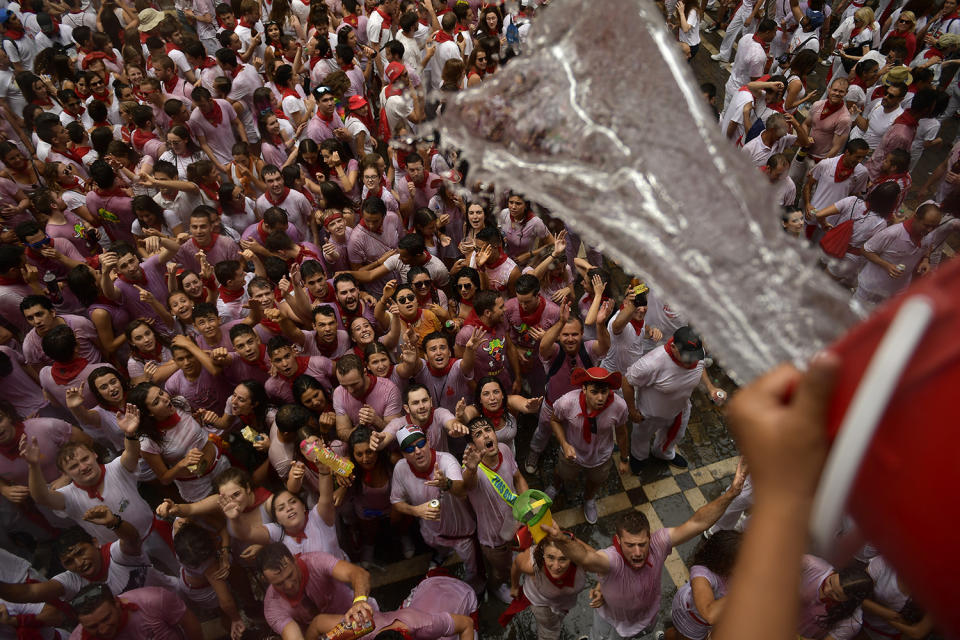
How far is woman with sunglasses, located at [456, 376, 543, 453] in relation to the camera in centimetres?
470

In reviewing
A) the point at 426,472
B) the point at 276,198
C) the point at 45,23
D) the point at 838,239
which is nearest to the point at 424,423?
the point at 426,472

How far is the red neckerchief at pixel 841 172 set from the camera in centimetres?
663

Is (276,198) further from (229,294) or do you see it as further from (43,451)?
(43,451)

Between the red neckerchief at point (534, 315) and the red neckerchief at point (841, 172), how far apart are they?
13.5 feet

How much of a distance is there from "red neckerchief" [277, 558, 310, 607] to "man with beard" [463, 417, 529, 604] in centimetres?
123

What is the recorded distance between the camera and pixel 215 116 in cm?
798

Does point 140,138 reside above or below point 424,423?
above

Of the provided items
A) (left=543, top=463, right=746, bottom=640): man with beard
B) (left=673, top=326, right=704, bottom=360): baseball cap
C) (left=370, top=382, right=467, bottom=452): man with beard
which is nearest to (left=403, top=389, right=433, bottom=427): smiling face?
(left=370, top=382, right=467, bottom=452): man with beard

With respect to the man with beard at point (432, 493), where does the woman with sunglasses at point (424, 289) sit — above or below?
above

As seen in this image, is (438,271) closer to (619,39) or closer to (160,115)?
(619,39)

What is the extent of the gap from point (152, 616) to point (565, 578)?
273 cm

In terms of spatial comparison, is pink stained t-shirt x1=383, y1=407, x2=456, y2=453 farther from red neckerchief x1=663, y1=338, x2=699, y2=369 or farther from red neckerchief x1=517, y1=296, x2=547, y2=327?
red neckerchief x1=663, y1=338, x2=699, y2=369

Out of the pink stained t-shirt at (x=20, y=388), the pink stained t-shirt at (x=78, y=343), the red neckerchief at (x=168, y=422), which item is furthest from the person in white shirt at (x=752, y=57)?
the pink stained t-shirt at (x=20, y=388)

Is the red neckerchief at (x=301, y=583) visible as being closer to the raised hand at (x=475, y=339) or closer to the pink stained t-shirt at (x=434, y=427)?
the pink stained t-shirt at (x=434, y=427)
